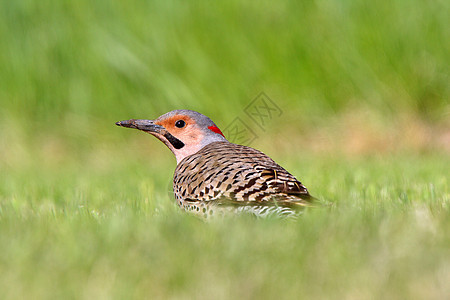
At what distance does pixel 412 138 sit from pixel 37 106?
5.11 meters

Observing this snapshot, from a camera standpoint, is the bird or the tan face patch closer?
the bird

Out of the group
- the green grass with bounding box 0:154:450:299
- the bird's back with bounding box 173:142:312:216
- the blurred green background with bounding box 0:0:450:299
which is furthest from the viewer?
the blurred green background with bounding box 0:0:450:299

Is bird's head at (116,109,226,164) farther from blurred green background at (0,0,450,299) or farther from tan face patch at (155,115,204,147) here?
blurred green background at (0,0,450,299)

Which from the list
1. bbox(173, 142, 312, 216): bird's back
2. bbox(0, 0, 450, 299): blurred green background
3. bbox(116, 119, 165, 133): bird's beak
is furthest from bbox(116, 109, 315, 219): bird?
bbox(0, 0, 450, 299): blurred green background

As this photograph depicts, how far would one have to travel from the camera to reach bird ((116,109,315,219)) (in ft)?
12.5

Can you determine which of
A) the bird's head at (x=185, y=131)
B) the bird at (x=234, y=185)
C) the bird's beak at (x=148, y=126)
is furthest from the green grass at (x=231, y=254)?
the bird's beak at (x=148, y=126)

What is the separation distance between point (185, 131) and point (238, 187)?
100 cm

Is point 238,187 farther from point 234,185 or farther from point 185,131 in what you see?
point 185,131

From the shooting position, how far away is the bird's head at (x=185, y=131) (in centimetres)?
471

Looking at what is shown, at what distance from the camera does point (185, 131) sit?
4715mm

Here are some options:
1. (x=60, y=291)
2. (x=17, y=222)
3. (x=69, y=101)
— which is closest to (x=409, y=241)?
(x=60, y=291)

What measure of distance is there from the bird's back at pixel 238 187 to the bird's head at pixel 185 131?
39cm

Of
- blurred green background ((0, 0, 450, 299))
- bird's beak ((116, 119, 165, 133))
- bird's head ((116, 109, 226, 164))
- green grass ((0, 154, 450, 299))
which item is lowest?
green grass ((0, 154, 450, 299))

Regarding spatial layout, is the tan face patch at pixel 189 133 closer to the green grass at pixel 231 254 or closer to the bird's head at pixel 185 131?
the bird's head at pixel 185 131
